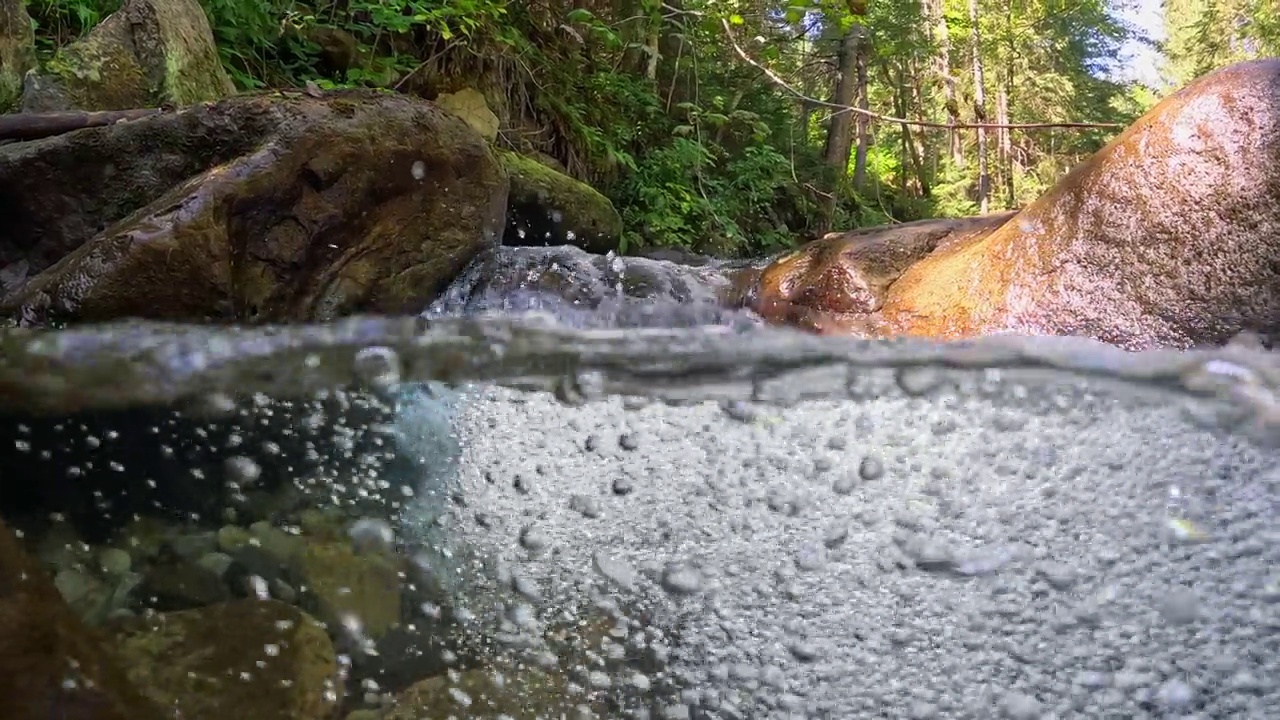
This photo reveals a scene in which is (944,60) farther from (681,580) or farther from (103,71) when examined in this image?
(681,580)

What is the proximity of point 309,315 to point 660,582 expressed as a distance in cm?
265

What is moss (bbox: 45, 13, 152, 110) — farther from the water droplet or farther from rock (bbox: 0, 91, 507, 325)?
the water droplet

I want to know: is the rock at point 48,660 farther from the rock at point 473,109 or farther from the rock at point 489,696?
the rock at point 473,109

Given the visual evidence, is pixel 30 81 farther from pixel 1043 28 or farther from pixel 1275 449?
pixel 1043 28

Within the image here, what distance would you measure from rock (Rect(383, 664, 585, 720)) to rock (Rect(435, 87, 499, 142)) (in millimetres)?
5545

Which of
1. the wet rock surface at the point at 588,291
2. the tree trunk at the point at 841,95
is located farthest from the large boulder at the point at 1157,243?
the tree trunk at the point at 841,95

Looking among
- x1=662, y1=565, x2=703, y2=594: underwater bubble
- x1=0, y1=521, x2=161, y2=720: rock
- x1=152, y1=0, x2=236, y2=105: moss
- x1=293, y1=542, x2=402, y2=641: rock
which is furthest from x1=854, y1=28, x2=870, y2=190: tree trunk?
x1=0, y1=521, x2=161, y2=720: rock

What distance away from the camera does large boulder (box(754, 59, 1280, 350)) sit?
3281 mm

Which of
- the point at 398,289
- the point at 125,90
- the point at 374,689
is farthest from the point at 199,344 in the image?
the point at 125,90

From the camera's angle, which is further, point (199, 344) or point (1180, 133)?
point (1180, 133)

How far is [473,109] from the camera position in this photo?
626cm

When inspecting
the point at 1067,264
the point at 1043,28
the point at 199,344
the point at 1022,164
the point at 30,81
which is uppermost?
the point at 1043,28

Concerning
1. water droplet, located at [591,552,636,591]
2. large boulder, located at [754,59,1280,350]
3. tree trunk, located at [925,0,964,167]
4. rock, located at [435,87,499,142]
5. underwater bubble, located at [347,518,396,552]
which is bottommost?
underwater bubble, located at [347,518,396,552]

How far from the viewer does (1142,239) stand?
3459 millimetres
